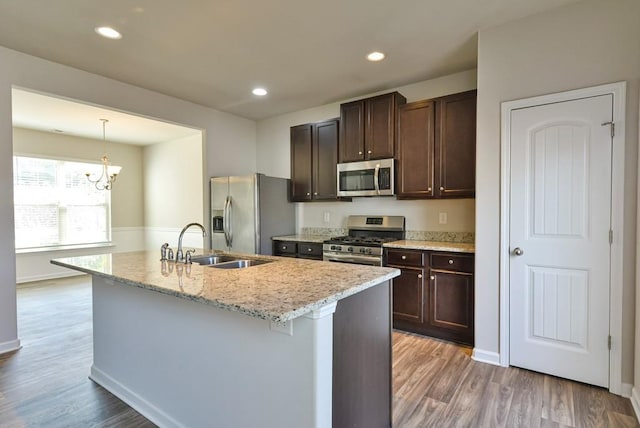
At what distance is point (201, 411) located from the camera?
177 cm

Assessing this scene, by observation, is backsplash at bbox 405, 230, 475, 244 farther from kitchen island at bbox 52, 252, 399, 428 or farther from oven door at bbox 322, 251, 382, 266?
kitchen island at bbox 52, 252, 399, 428

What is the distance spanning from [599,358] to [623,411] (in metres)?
0.34

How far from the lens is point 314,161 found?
4.48 meters

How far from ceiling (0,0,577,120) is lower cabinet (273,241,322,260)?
6.23 ft

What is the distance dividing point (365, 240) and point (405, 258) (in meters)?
0.59

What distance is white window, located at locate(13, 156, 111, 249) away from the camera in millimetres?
5648

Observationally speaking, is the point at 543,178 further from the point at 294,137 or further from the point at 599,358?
the point at 294,137

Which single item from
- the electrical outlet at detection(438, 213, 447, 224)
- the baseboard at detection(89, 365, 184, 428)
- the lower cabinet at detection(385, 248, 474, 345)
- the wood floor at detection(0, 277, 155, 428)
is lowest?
the wood floor at detection(0, 277, 155, 428)

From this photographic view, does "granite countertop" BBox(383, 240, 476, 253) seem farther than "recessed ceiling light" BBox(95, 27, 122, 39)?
Yes

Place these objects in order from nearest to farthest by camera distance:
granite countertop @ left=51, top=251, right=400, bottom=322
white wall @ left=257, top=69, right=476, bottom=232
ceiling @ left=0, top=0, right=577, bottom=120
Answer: granite countertop @ left=51, top=251, right=400, bottom=322 < ceiling @ left=0, top=0, right=577, bottom=120 < white wall @ left=257, top=69, right=476, bottom=232

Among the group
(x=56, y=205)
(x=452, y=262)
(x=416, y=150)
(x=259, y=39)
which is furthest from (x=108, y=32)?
(x=56, y=205)

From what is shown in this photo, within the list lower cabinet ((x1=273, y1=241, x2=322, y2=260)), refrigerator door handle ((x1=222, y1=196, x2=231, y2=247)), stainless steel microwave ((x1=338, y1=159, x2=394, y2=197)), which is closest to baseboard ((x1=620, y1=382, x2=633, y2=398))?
stainless steel microwave ((x1=338, y1=159, x2=394, y2=197))

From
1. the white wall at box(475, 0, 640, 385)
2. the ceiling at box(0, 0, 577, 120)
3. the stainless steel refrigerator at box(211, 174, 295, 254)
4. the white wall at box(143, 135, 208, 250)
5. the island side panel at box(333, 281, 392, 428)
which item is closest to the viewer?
the island side panel at box(333, 281, 392, 428)

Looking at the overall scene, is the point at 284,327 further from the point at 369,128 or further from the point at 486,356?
the point at 369,128
